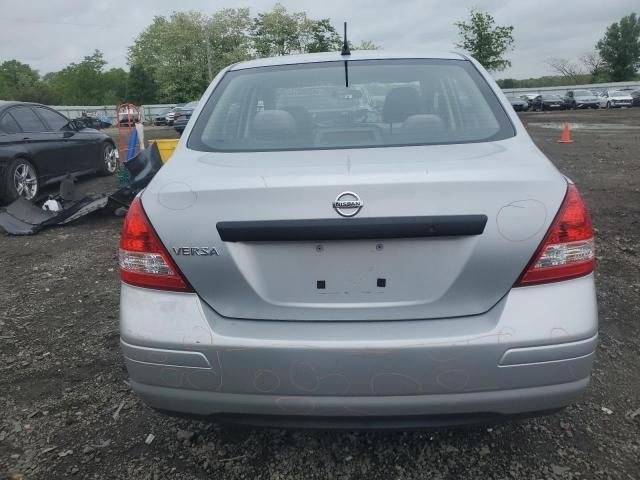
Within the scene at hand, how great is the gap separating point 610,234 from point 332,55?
12.8 feet

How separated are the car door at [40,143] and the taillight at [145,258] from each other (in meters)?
6.95

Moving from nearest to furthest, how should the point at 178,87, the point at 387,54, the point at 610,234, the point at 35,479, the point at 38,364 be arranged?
the point at 35,479, the point at 387,54, the point at 38,364, the point at 610,234, the point at 178,87

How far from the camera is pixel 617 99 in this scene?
40594mm

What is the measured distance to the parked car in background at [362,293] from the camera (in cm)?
180

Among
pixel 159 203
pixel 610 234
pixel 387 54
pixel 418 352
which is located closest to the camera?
pixel 418 352

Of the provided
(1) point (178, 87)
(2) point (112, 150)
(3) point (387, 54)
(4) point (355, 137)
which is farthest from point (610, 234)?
(1) point (178, 87)

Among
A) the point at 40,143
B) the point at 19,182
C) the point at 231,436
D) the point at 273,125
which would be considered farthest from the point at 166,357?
the point at 40,143

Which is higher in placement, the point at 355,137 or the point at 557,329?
the point at 355,137

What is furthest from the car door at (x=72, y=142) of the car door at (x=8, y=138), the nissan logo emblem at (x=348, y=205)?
the nissan logo emblem at (x=348, y=205)

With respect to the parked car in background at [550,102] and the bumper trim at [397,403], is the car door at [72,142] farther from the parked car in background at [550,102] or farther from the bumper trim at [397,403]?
the parked car in background at [550,102]

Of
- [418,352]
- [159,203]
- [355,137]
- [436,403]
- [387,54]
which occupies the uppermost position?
[387,54]

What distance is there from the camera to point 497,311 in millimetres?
1851

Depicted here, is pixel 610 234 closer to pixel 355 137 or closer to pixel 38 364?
pixel 355 137

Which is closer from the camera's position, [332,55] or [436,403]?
[436,403]
